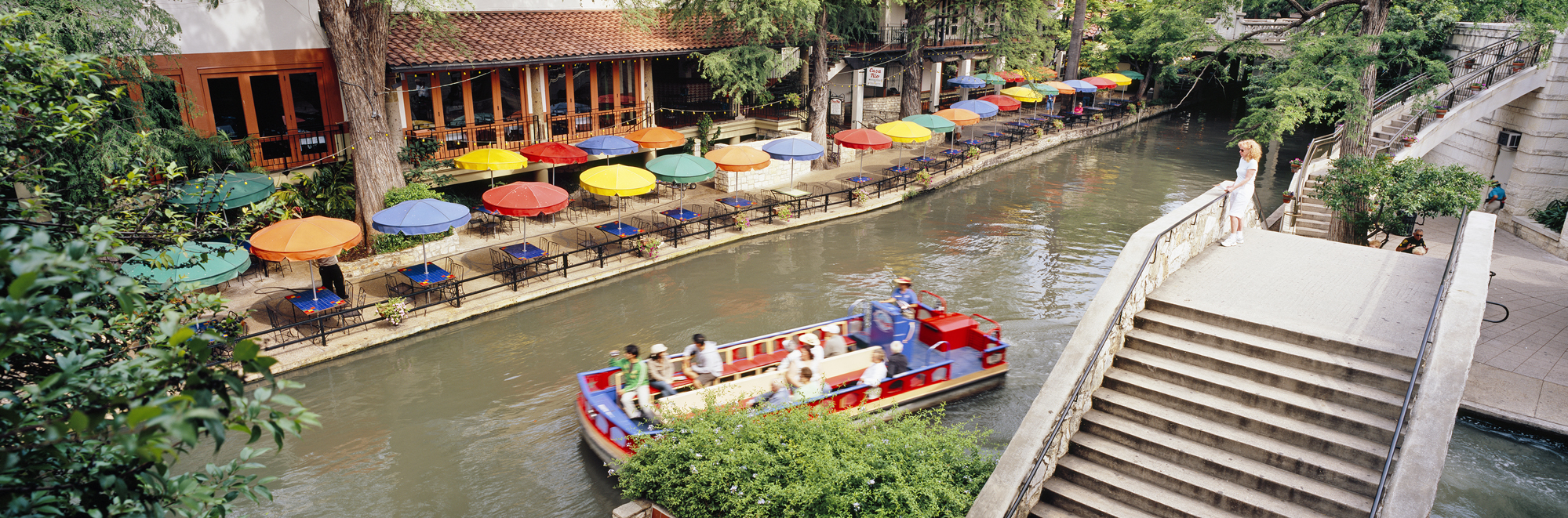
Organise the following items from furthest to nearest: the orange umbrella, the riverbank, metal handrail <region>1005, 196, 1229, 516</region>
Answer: the orange umbrella
the riverbank
metal handrail <region>1005, 196, 1229, 516</region>

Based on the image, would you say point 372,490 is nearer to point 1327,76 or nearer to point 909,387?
point 909,387

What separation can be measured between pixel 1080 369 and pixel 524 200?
471 inches

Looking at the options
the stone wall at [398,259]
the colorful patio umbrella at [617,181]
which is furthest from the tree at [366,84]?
the colorful patio umbrella at [617,181]

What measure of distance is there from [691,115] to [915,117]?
7274 millimetres

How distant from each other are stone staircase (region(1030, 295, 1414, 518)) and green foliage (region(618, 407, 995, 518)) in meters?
1.09

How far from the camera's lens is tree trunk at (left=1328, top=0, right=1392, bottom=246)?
17.1 meters

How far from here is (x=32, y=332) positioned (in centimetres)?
346

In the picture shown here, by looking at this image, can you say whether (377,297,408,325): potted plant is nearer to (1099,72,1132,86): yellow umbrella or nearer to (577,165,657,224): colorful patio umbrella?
(577,165,657,224): colorful patio umbrella

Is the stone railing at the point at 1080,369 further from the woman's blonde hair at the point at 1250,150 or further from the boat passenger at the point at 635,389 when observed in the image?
the boat passenger at the point at 635,389

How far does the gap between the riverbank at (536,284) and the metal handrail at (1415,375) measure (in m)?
13.2

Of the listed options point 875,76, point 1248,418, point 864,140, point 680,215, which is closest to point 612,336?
Result: point 680,215

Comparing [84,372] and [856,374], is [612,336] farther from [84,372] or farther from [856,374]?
[84,372]

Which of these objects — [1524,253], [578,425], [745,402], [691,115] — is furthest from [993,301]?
[691,115]

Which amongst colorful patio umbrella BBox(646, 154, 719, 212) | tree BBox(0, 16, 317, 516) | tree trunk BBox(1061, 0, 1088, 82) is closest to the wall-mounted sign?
colorful patio umbrella BBox(646, 154, 719, 212)
